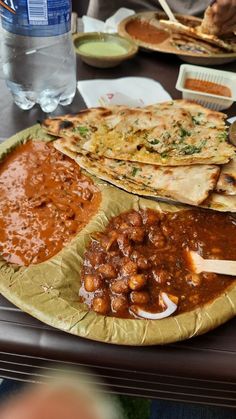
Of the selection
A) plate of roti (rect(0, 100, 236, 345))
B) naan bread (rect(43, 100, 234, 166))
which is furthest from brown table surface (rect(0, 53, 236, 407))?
naan bread (rect(43, 100, 234, 166))

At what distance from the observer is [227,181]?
1602mm

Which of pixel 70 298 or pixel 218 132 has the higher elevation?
pixel 218 132

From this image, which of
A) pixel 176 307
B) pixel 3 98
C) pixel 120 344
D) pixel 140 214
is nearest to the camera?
pixel 120 344

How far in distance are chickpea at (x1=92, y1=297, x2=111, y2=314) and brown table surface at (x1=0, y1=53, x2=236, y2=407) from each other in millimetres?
89

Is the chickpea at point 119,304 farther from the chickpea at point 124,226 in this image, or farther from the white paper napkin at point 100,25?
the white paper napkin at point 100,25

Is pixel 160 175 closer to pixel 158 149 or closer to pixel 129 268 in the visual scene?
pixel 158 149

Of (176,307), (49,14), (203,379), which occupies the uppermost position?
(49,14)

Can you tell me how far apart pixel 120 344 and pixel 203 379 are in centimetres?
25

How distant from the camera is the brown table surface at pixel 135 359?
1.11 meters

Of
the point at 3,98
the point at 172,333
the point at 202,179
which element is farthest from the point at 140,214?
the point at 3,98

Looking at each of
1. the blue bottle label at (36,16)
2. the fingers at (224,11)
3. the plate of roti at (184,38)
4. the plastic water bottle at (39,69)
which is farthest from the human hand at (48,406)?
the fingers at (224,11)

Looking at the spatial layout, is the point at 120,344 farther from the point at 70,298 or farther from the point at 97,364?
the point at 70,298

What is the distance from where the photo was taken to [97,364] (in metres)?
1.12

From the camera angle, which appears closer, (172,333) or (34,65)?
(172,333)
